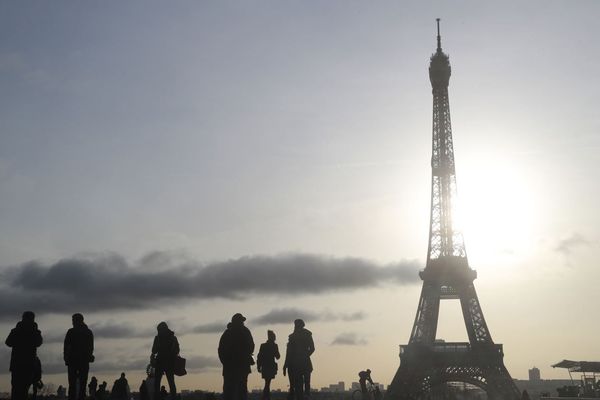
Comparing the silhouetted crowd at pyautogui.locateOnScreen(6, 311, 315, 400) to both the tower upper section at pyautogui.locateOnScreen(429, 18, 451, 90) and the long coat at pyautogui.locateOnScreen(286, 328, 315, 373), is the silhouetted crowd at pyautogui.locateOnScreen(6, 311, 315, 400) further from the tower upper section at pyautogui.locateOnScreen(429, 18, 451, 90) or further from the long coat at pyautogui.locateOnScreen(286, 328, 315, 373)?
the tower upper section at pyautogui.locateOnScreen(429, 18, 451, 90)

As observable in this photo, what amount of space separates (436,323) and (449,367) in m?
5.38

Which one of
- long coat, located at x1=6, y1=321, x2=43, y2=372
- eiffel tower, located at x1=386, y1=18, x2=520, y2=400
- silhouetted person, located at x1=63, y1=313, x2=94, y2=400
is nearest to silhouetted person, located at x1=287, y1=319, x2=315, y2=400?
silhouetted person, located at x1=63, y1=313, x2=94, y2=400

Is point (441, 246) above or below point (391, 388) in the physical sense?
above

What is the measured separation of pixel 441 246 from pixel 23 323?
80.1 m

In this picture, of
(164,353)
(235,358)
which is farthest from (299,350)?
(164,353)

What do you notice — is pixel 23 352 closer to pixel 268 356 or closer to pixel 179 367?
pixel 179 367

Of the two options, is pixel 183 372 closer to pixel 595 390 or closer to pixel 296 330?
pixel 296 330

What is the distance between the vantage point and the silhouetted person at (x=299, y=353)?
829 inches

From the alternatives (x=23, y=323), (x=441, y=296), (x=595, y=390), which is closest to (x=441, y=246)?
(x=441, y=296)

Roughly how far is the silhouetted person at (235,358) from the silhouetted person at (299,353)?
3.16 m

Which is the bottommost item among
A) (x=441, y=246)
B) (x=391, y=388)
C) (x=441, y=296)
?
(x=391, y=388)

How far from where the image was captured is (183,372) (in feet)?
61.5

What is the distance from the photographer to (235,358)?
1786 cm

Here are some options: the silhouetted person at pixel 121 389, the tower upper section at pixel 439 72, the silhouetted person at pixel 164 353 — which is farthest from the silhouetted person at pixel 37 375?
the tower upper section at pixel 439 72
